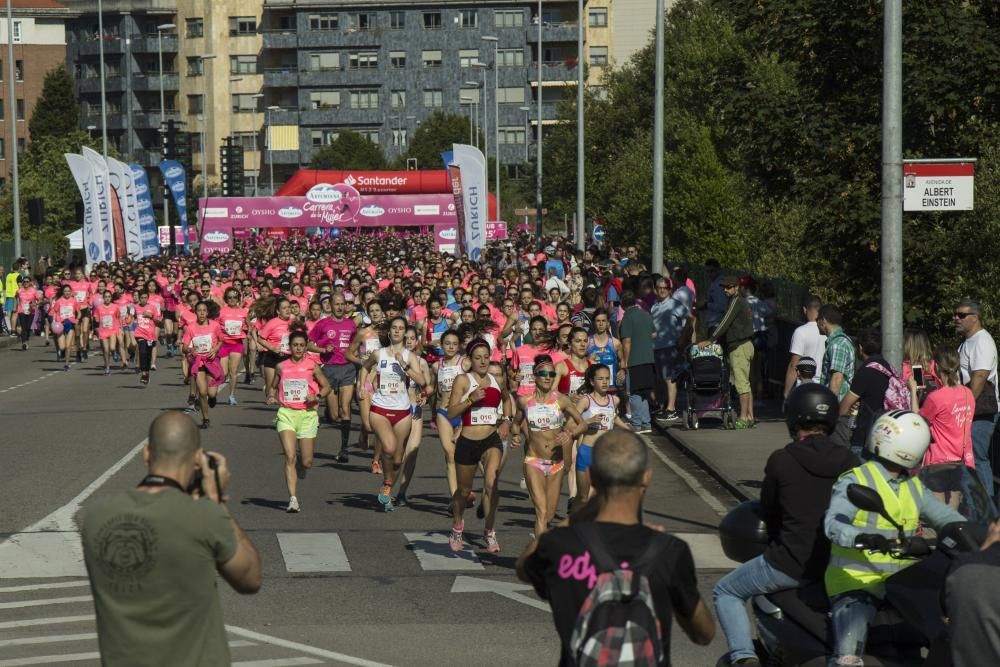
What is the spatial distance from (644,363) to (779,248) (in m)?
14.3

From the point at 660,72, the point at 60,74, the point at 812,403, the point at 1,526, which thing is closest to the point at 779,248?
the point at 660,72

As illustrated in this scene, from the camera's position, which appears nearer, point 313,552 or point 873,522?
point 873,522

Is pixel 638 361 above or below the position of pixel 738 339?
below

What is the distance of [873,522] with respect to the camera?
276 inches

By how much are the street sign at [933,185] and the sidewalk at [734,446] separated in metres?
3.14

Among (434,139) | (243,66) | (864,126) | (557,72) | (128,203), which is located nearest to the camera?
(864,126)

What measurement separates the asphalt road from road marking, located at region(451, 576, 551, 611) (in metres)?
0.01

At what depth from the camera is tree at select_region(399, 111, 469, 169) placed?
121062 mm

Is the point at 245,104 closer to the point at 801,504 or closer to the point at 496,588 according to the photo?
the point at 496,588

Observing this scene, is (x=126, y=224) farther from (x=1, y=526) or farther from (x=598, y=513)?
(x=598, y=513)

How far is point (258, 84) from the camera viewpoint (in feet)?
449

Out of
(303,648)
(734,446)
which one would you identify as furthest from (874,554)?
(734,446)

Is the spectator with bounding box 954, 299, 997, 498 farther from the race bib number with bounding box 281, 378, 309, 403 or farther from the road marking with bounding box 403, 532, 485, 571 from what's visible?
the race bib number with bounding box 281, 378, 309, 403

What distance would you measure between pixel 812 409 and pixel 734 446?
40.5ft
